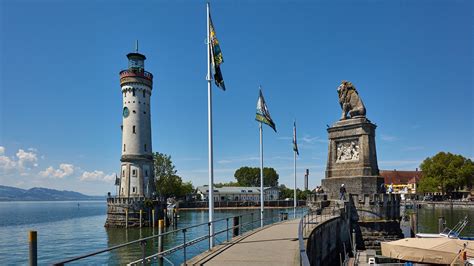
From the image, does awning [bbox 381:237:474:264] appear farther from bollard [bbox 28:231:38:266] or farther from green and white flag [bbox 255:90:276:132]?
bollard [bbox 28:231:38:266]

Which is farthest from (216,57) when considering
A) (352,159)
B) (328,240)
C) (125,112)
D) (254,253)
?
(125,112)

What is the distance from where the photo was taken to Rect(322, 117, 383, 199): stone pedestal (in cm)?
2988

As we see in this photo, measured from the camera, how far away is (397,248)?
1905 cm

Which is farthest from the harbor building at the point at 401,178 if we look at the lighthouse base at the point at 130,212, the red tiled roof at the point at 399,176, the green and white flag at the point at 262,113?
the green and white flag at the point at 262,113

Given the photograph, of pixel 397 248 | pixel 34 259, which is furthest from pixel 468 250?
pixel 34 259

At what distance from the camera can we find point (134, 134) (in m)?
54.7

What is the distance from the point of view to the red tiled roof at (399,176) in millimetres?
143425

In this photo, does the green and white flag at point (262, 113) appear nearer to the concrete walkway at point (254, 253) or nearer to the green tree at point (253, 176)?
the concrete walkway at point (254, 253)

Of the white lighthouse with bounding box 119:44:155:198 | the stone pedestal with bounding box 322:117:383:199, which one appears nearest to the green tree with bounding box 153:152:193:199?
the white lighthouse with bounding box 119:44:155:198

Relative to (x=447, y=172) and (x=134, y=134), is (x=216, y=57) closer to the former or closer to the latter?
(x=134, y=134)

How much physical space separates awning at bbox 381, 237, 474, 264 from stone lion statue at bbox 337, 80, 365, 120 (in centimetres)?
1469

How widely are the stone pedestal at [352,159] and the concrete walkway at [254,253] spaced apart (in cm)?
1498

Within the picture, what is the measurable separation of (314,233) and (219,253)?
619 centimetres

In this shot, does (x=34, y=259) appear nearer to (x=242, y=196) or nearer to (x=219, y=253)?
(x=219, y=253)
